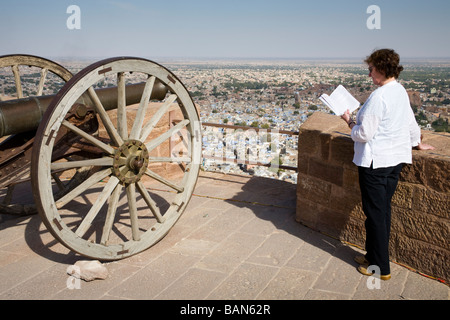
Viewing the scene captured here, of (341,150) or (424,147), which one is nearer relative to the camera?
(424,147)

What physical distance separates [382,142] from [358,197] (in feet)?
2.82

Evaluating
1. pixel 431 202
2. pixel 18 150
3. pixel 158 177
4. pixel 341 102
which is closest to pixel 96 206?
pixel 158 177

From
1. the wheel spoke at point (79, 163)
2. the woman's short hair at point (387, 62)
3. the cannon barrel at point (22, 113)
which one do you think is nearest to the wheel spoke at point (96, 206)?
the wheel spoke at point (79, 163)

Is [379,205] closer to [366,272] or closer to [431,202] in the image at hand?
[431,202]

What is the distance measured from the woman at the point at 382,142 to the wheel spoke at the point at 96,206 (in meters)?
1.88

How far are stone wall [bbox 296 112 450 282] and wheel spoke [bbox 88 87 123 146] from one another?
1.83 metres

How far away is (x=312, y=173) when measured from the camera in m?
4.04

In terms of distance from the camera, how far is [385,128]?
2.83m

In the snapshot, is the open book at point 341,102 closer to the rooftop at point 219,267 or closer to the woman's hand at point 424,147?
the woman's hand at point 424,147

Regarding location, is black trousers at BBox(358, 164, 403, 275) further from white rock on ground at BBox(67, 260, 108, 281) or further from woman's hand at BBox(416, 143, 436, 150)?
white rock on ground at BBox(67, 260, 108, 281)

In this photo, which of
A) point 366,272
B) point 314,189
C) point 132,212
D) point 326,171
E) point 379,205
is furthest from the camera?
point 314,189

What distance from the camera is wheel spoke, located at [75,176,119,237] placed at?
3.07 m
